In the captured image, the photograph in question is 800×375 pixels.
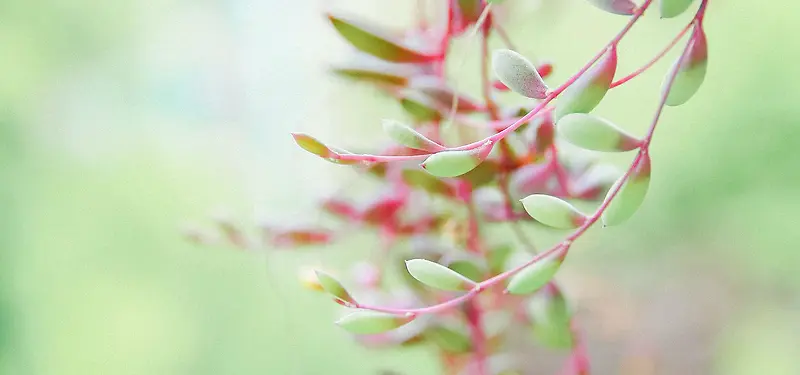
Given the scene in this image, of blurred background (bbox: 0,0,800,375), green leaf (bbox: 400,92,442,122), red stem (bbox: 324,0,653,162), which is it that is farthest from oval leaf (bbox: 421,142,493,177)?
blurred background (bbox: 0,0,800,375)

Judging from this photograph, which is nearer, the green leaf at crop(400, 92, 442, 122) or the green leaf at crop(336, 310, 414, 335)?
the green leaf at crop(336, 310, 414, 335)

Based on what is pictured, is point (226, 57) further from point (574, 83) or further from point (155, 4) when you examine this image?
point (574, 83)

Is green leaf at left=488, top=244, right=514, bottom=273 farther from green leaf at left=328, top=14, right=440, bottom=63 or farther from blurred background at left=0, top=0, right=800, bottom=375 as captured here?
blurred background at left=0, top=0, right=800, bottom=375

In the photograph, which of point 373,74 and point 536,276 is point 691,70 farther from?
point 373,74

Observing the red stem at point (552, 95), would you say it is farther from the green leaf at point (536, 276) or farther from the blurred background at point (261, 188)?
the blurred background at point (261, 188)

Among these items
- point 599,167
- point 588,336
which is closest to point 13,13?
point 599,167

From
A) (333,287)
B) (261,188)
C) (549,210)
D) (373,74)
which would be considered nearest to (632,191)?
(549,210)
